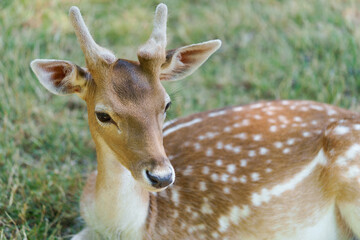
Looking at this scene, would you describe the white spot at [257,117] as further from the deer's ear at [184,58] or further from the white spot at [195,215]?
the white spot at [195,215]

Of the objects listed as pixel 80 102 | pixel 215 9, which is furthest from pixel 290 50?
pixel 80 102

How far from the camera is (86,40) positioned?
299 cm

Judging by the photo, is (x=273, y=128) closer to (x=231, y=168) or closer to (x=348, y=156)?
(x=231, y=168)

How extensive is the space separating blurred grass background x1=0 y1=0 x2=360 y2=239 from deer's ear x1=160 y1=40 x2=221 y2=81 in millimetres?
809

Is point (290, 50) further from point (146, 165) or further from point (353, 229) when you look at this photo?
point (146, 165)

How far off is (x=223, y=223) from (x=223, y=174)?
0.29m

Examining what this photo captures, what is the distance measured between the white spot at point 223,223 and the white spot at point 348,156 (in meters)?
0.73

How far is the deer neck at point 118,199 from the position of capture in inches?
129

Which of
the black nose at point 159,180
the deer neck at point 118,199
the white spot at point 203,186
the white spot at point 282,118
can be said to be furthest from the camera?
the white spot at point 282,118

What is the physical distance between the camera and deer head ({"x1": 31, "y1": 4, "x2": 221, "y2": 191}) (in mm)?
2875

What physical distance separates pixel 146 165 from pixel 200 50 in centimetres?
82

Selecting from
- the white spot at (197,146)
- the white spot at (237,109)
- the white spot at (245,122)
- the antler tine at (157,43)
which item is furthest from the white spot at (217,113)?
the antler tine at (157,43)

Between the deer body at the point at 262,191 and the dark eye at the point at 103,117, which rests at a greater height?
the dark eye at the point at 103,117

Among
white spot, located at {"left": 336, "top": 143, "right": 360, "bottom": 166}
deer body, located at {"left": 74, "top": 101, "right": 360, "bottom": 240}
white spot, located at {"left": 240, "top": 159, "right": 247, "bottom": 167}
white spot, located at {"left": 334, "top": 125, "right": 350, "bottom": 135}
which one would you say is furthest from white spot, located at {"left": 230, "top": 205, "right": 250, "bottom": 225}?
white spot, located at {"left": 334, "top": 125, "right": 350, "bottom": 135}
